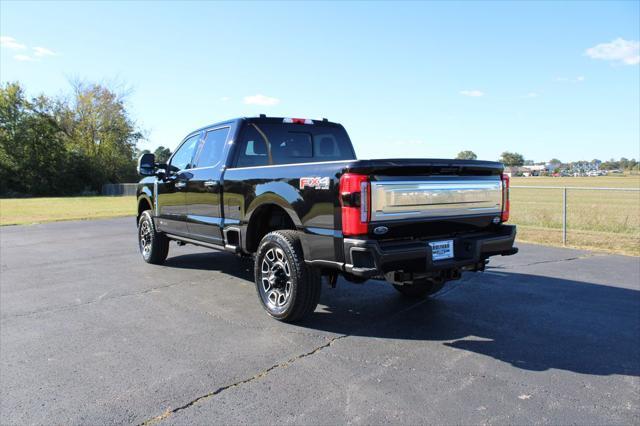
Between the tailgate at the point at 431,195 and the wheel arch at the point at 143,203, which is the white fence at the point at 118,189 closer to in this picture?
the wheel arch at the point at 143,203

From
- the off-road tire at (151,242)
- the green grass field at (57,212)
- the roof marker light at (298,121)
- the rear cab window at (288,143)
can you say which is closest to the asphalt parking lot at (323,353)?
the off-road tire at (151,242)

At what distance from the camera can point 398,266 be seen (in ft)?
12.4

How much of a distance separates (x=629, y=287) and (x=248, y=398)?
5.47 metres

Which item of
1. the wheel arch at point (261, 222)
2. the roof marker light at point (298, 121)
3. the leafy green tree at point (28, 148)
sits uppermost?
the leafy green tree at point (28, 148)

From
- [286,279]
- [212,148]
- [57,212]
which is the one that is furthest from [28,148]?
[286,279]

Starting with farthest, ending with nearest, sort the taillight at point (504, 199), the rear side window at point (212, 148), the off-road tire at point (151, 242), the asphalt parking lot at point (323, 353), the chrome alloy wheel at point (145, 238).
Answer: the chrome alloy wheel at point (145, 238)
the off-road tire at point (151, 242)
the rear side window at point (212, 148)
the taillight at point (504, 199)
the asphalt parking lot at point (323, 353)

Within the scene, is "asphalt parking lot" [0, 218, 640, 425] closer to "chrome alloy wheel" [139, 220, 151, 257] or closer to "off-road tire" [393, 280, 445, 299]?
"off-road tire" [393, 280, 445, 299]

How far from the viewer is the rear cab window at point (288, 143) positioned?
5.62 metres

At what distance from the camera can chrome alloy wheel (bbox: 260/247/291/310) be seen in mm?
4484

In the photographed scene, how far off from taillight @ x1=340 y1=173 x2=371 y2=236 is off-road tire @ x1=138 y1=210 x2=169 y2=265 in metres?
4.58

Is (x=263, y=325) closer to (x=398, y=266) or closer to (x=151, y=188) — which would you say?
(x=398, y=266)

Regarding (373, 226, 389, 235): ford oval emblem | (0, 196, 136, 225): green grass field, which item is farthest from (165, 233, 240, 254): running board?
Result: (0, 196, 136, 225): green grass field

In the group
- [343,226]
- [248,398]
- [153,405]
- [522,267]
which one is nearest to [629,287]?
[522,267]

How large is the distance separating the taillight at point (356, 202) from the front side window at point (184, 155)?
3446 millimetres
